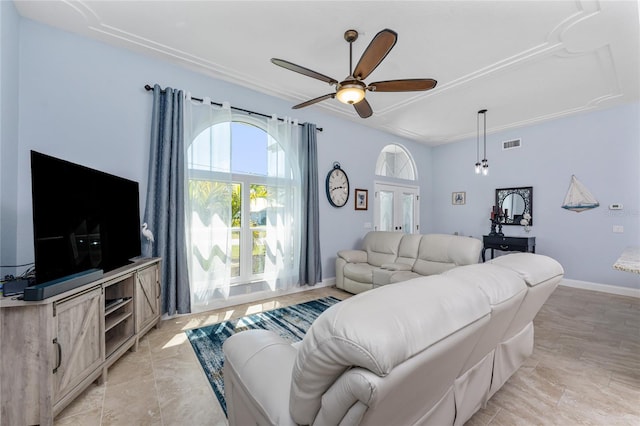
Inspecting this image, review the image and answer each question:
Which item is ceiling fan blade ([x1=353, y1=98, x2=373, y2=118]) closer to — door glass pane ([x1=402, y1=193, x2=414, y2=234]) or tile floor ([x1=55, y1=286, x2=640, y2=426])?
tile floor ([x1=55, y1=286, x2=640, y2=426])

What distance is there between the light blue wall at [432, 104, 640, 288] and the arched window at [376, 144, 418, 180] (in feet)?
4.46

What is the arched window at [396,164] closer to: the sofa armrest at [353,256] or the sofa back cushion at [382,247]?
the sofa back cushion at [382,247]

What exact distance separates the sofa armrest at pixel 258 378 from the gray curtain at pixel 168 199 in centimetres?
A: 206

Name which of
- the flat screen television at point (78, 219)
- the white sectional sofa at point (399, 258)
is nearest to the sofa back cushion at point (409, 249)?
the white sectional sofa at point (399, 258)

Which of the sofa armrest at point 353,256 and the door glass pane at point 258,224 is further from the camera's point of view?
the sofa armrest at point 353,256

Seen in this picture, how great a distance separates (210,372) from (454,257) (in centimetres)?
314

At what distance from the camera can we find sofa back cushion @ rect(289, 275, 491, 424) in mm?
636

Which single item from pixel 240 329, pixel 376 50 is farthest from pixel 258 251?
pixel 376 50

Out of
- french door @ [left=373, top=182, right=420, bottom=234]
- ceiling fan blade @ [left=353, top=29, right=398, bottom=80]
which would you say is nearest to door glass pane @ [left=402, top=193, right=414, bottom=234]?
french door @ [left=373, top=182, right=420, bottom=234]

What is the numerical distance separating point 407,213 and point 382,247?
2108mm

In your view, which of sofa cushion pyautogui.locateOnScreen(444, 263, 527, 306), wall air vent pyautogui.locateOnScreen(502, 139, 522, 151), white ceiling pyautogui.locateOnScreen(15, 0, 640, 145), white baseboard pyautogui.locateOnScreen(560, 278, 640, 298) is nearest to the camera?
sofa cushion pyautogui.locateOnScreen(444, 263, 527, 306)

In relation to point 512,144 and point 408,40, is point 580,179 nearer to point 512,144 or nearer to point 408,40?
point 512,144

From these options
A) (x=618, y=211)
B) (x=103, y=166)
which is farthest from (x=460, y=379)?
(x=618, y=211)

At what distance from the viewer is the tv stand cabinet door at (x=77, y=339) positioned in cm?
154
